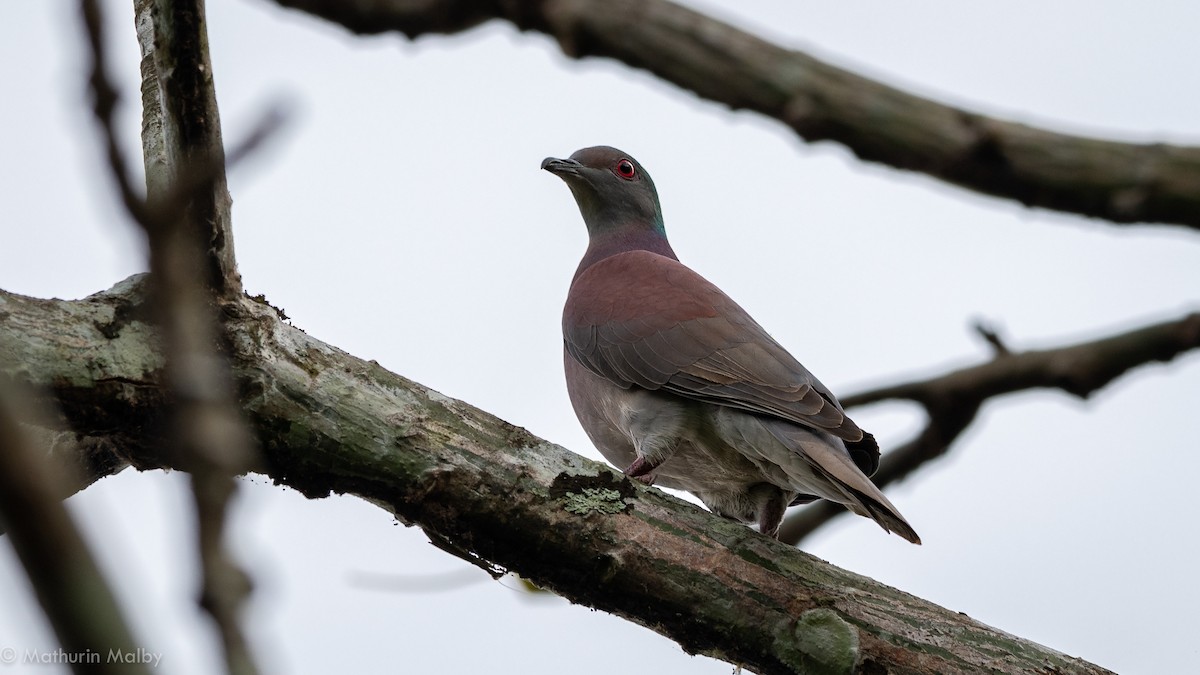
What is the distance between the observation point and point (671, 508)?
388 cm

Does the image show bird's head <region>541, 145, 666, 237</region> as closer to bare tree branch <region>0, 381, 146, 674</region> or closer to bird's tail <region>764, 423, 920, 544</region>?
bird's tail <region>764, 423, 920, 544</region>

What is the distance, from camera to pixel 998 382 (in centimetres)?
522

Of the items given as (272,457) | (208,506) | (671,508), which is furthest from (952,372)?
(208,506)

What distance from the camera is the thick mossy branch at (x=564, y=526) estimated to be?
3580mm

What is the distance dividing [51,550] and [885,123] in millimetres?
3710

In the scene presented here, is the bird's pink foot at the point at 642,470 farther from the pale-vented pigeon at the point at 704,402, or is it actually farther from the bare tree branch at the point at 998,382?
the bare tree branch at the point at 998,382

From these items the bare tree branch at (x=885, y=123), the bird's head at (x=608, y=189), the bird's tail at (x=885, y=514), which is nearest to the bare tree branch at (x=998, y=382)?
the bare tree branch at (x=885, y=123)

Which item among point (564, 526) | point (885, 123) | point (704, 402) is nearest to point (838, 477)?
point (704, 402)

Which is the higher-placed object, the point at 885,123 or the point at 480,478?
the point at 885,123

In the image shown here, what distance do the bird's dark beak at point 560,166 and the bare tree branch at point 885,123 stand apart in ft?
6.35

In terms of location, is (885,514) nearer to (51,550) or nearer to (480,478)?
(480,478)

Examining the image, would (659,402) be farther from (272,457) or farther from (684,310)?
(272,457)

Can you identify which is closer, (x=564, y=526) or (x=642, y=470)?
(x=564, y=526)

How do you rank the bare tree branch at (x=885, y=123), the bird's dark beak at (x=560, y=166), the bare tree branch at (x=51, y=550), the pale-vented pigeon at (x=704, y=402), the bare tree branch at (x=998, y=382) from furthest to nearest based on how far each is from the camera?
the bird's dark beak at (x=560, y=166) → the bare tree branch at (x=998, y=382) → the pale-vented pigeon at (x=704, y=402) → the bare tree branch at (x=885, y=123) → the bare tree branch at (x=51, y=550)
